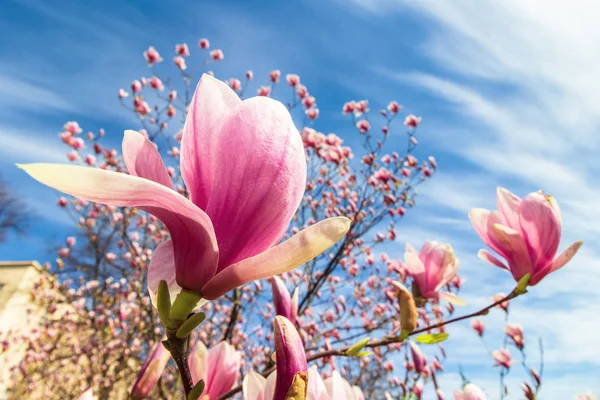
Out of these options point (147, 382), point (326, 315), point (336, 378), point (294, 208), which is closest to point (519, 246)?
point (336, 378)

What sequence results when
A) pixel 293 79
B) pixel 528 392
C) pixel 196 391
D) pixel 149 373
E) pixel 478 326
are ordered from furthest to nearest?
1. pixel 293 79
2. pixel 478 326
3. pixel 528 392
4. pixel 149 373
5. pixel 196 391

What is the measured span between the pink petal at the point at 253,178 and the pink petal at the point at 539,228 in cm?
91

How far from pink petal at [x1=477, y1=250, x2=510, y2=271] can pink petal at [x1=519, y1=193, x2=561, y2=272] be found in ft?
0.45

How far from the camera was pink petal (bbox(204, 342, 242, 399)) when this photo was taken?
3.19 ft

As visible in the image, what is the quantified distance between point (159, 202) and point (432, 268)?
1.43 metres

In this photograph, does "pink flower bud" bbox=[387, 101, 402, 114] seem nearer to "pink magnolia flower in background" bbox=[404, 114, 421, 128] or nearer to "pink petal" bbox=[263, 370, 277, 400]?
"pink magnolia flower in background" bbox=[404, 114, 421, 128]

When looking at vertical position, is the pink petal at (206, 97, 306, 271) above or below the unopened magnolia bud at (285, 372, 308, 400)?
above

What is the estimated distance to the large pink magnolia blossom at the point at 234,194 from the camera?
54 cm

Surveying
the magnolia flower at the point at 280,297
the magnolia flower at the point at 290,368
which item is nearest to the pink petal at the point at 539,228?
the magnolia flower at the point at 280,297

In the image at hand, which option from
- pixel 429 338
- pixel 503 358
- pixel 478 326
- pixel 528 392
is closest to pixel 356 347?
pixel 429 338

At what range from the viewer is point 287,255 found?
526 mm

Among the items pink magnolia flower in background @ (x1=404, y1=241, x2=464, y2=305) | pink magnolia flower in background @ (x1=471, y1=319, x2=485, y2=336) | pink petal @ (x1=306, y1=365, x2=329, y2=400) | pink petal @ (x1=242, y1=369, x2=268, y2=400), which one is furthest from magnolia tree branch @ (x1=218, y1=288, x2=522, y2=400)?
pink magnolia flower in background @ (x1=471, y1=319, x2=485, y2=336)

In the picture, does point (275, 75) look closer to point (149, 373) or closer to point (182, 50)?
point (182, 50)

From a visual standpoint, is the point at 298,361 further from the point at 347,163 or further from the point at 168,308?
the point at 347,163
